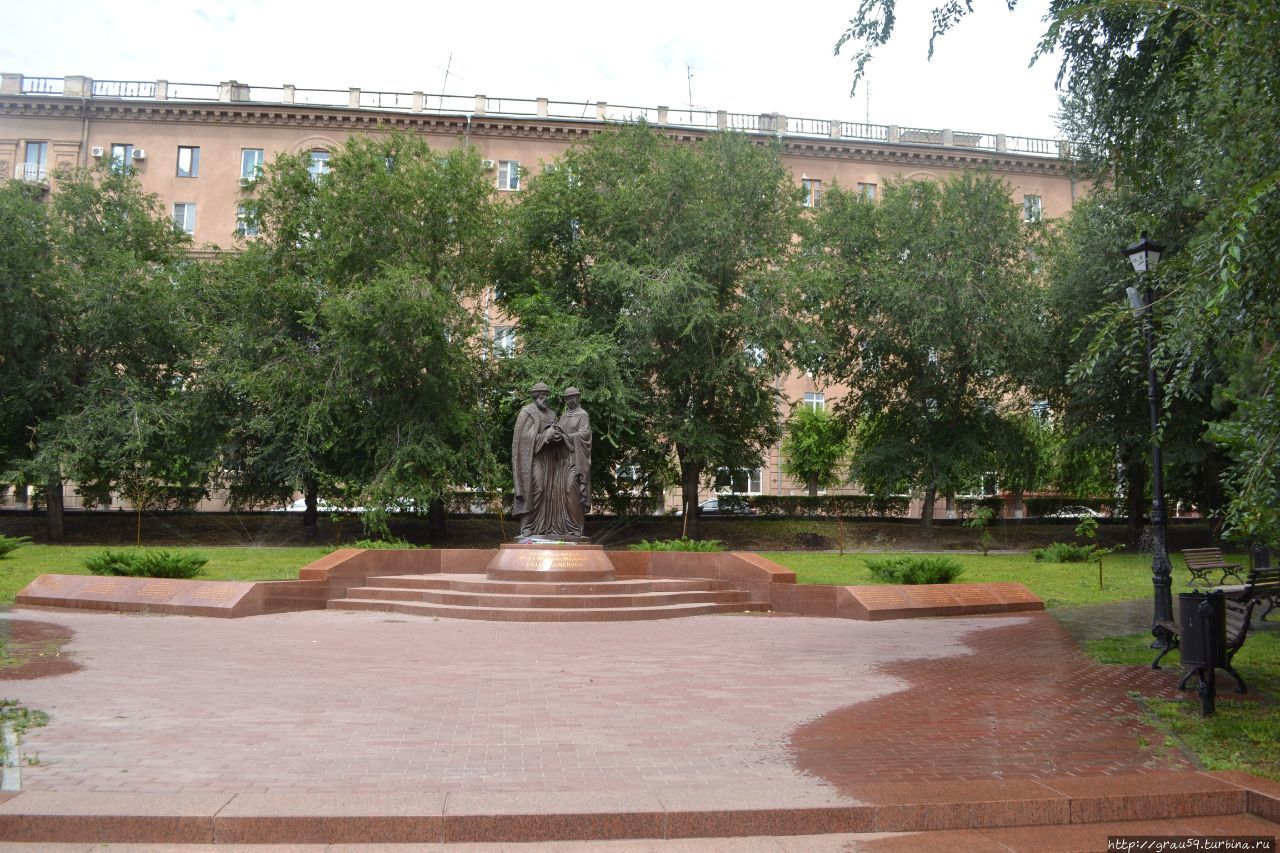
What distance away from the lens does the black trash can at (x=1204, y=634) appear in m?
7.07

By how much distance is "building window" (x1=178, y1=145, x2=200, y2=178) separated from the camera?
43.4 m

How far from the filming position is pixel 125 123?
42.9 meters

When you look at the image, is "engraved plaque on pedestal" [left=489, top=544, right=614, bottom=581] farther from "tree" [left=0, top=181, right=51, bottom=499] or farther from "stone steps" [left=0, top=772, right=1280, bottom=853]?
"tree" [left=0, top=181, right=51, bottom=499]

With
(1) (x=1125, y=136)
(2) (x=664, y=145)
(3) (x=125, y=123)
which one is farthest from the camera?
(3) (x=125, y=123)

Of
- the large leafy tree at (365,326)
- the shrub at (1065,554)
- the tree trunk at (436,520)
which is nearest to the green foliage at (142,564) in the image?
the large leafy tree at (365,326)

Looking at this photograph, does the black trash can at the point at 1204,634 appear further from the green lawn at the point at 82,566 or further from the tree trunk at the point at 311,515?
the tree trunk at the point at 311,515

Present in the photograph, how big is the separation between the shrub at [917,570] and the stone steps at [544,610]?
223 cm

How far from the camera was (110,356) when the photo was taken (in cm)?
3070

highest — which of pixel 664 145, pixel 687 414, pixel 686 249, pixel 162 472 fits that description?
pixel 664 145

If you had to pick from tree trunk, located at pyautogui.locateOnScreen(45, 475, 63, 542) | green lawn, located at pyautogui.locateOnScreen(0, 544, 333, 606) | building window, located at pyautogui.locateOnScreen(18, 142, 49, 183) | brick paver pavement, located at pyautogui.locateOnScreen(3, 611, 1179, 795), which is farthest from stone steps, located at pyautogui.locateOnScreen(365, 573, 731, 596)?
building window, located at pyautogui.locateOnScreen(18, 142, 49, 183)

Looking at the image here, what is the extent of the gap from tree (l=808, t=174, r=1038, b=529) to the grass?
22.1 meters

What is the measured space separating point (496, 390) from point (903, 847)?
2497cm

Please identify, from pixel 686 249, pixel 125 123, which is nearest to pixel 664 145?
pixel 686 249

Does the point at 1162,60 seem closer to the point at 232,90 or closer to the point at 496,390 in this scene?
the point at 496,390
